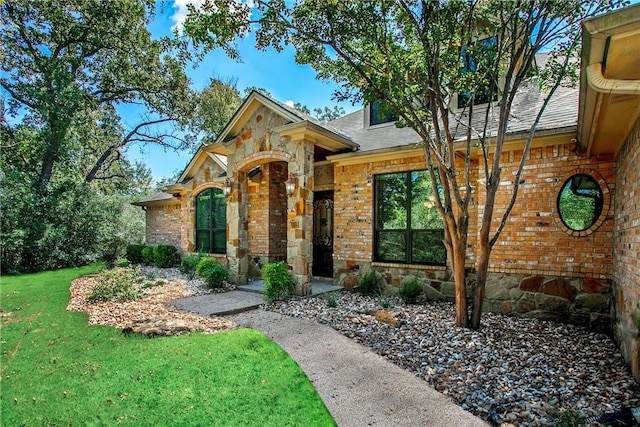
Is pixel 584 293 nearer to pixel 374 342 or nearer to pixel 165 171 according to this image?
pixel 374 342

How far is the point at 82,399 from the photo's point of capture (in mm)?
2984

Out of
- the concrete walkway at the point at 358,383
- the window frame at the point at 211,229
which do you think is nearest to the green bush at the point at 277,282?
the concrete walkway at the point at 358,383

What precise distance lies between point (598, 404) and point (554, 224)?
10.7 feet

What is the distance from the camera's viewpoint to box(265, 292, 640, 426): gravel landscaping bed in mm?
2896

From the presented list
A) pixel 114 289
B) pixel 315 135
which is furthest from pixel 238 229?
pixel 315 135

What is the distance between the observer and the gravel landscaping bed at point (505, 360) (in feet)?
9.50

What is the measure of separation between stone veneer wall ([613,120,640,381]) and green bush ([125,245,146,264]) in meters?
15.1

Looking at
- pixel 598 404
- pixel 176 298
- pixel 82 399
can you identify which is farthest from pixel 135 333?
pixel 598 404

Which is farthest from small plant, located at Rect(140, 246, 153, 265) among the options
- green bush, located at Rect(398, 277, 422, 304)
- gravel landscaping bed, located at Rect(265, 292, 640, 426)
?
green bush, located at Rect(398, 277, 422, 304)

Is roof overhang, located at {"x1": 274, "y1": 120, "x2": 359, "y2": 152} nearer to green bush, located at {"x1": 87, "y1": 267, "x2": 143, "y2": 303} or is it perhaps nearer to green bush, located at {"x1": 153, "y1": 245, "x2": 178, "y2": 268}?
green bush, located at {"x1": 87, "y1": 267, "x2": 143, "y2": 303}

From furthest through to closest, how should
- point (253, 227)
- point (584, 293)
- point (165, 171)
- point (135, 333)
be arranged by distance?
point (165, 171) → point (253, 227) → point (584, 293) → point (135, 333)

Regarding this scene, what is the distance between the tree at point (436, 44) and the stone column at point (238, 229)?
4001mm

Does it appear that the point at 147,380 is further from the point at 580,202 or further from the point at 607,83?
the point at 580,202

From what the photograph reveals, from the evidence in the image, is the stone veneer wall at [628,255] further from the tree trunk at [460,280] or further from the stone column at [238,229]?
the stone column at [238,229]
